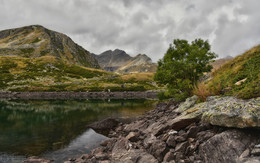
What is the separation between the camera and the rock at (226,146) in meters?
9.34

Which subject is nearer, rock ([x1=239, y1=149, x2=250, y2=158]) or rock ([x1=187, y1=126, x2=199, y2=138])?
rock ([x1=239, y1=149, x2=250, y2=158])

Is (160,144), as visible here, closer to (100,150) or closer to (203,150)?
(203,150)

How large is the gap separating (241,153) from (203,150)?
2.20m

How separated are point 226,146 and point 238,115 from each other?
1.96m

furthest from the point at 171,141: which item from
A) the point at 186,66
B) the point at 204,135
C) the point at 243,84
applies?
the point at 186,66

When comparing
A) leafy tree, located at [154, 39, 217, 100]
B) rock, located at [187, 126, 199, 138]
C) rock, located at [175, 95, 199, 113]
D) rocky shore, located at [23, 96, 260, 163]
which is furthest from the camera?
leafy tree, located at [154, 39, 217, 100]

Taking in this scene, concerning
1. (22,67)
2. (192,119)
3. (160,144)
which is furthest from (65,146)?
(22,67)

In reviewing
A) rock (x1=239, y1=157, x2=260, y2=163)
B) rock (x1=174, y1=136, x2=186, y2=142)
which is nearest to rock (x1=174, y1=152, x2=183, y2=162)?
rock (x1=174, y1=136, x2=186, y2=142)

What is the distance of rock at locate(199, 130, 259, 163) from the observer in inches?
368

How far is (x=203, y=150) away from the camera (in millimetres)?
10773

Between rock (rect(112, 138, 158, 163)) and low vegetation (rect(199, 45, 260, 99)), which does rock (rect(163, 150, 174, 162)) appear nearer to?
rock (rect(112, 138, 158, 163))

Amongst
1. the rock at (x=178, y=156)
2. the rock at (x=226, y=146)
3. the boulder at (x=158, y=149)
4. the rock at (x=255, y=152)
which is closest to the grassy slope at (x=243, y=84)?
the rock at (x=226, y=146)

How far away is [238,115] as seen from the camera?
10.0 m

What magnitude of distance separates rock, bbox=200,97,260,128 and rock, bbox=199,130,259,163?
2.04ft
